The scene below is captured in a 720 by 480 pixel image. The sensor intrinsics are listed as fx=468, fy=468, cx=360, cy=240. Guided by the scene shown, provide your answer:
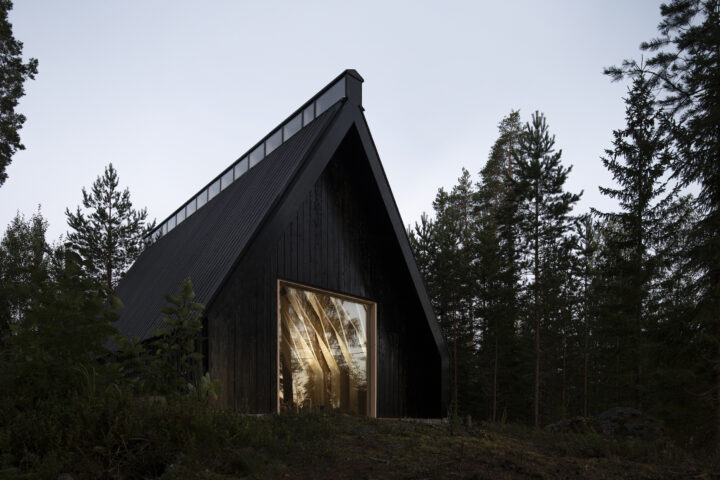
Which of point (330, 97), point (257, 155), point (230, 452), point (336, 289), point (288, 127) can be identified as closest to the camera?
point (230, 452)

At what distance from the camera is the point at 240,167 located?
15.5 m

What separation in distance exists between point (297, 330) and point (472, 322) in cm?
1660

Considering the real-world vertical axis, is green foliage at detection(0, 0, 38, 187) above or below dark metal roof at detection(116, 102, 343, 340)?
above

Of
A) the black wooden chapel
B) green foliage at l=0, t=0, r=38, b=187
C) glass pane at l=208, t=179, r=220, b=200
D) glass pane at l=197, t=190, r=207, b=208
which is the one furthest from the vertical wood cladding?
green foliage at l=0, t=0, r=38, b=187

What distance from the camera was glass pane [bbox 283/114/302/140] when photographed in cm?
1235

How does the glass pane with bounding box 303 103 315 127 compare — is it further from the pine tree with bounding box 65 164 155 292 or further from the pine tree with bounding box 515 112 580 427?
the pine tree with bounding box 65 164 155 292

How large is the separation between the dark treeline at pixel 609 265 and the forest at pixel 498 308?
0.20ft

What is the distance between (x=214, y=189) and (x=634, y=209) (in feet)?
50.8

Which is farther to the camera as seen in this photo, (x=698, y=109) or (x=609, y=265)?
(x=609, y=265)

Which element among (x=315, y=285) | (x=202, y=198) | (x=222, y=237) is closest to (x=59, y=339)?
(x=222, y=237)

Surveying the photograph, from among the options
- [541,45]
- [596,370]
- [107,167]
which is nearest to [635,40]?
[541,45]

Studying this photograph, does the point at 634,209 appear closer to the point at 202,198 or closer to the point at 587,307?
the point at 587,307

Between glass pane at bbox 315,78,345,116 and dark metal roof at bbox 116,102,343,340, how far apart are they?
25 centimetres

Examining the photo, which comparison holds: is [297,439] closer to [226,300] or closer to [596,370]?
[226,300]
